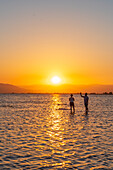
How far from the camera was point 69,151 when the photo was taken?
10.5 metres

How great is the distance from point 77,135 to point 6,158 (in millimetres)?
5879

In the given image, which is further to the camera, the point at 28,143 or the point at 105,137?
the point at 105,137

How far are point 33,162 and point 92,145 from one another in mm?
3754

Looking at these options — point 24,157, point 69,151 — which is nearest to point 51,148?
point 69,151

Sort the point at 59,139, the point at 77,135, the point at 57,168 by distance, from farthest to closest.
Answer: the point at 77,135
the point at 59,139
the point at 57,168

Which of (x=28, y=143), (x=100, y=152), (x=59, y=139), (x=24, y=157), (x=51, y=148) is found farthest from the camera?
(x=59, y=139)

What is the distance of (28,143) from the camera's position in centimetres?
1218

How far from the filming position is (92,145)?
38.5ft

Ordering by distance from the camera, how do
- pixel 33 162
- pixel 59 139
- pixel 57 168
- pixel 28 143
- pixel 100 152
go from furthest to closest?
pixel 59 139
pixel 28 143
pixel 100 152
pixel 33 162
pixel 57 168

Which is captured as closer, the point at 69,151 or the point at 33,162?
the point at 33,162

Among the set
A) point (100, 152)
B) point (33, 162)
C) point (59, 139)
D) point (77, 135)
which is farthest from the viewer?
point (77, 135)

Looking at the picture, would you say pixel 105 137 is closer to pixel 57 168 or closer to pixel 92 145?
pixel 92 145

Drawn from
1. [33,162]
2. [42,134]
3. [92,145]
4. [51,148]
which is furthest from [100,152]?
[42,134]

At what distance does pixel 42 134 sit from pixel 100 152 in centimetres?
506
